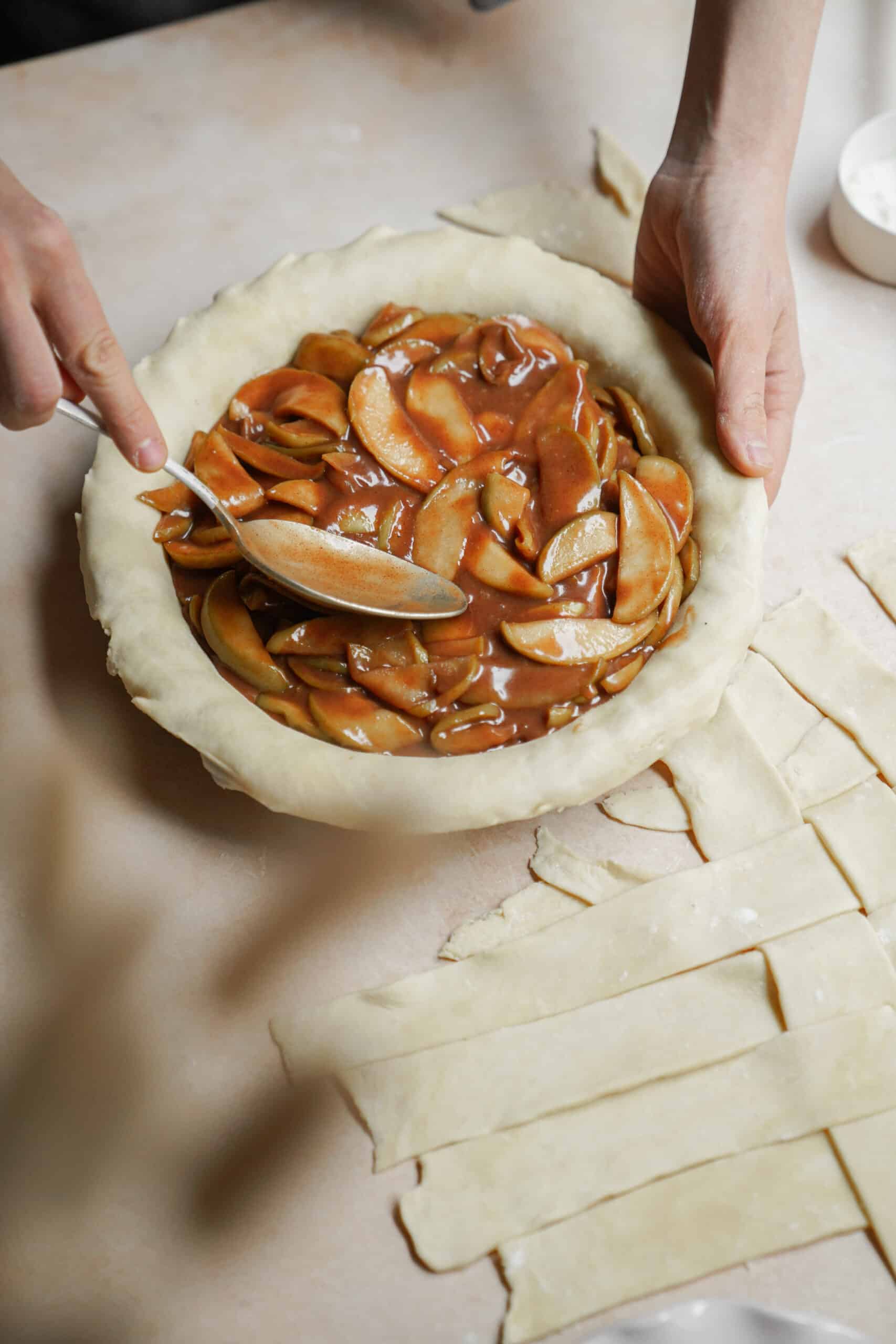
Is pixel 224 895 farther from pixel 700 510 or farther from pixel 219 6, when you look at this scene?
pixel 219 6

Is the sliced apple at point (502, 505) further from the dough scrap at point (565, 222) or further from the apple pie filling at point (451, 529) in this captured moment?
the dough scrap at point (565, 222)

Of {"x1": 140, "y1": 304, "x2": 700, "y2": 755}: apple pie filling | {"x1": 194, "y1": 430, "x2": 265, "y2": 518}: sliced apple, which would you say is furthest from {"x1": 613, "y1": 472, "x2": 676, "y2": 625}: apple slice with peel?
{"x1": 194, "y1": 430, "x2": 265, "y2": 518}: sliced apple

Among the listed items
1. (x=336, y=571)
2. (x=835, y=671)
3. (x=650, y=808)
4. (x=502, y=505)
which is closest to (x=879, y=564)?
(x=835, y=671)

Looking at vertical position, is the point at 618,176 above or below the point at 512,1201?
above

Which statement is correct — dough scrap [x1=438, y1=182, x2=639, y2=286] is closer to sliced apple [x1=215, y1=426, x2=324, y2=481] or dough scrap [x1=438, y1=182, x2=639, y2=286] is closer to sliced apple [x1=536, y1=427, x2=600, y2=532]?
sliced apple [x1=536, y1=427, x2=600, y2=532]

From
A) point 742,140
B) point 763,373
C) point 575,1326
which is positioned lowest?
point 575,1326

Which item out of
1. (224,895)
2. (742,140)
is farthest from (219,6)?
(224,895)
